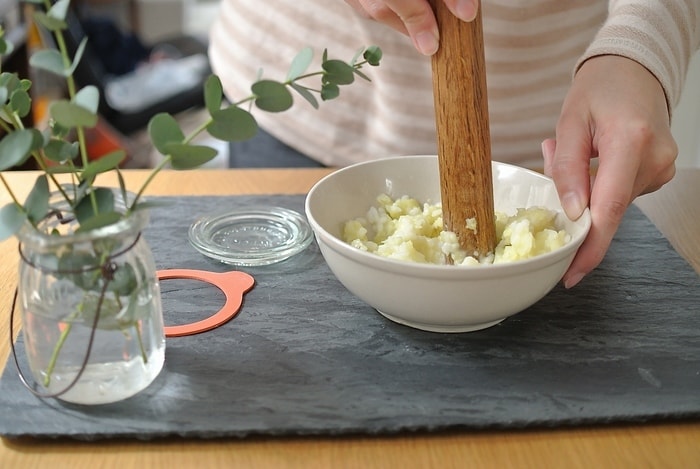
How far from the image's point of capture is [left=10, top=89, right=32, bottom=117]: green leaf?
0.65 meters

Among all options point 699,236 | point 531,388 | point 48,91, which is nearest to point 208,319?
point 531,388

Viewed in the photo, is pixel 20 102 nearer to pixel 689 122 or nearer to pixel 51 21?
pixel 51 21

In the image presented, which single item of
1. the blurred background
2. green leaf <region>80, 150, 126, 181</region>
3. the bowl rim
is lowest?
the blurred background

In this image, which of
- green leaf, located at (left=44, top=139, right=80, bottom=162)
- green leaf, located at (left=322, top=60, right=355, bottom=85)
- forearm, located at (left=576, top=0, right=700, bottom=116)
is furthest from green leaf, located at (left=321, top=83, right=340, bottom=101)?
forearm, located at (left=576, top=0, right=700, bottom=116)

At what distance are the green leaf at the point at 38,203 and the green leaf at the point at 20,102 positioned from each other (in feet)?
0.31

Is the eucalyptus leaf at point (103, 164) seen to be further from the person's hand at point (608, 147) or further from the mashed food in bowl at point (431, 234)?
the person's hand at point (608, 147)

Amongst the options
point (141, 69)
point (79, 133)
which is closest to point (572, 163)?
point (79, 133)

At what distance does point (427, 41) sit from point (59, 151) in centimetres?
35

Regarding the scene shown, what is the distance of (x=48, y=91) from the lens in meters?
3.05

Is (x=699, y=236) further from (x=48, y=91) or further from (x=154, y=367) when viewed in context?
(x=48, y=91)

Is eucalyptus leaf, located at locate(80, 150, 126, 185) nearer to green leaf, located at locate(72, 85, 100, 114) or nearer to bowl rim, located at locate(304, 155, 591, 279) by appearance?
green leaf, located at locate(72, 85, 100, 114)

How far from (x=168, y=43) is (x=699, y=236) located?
8.46ft

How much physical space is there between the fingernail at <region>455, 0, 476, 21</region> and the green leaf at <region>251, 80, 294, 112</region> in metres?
0.19

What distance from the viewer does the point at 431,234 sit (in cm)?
84
